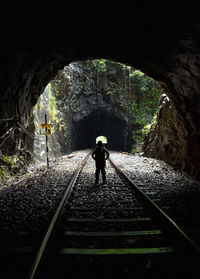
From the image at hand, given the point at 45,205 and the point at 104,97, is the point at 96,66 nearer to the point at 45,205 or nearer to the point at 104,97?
the point at 104,97

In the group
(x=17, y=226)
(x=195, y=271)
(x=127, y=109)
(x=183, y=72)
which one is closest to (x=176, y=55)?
(x=183, y=72)

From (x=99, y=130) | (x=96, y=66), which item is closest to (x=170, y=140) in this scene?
(x=96, y=66)

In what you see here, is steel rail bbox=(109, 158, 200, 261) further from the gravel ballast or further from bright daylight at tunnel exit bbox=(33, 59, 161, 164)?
bright daylight at tunnel exit bbox=(33, 59, 161, 164)

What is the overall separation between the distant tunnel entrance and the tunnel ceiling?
18.8m

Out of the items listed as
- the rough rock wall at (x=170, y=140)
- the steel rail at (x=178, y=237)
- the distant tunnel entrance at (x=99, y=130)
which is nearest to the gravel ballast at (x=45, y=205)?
the steel rail at (x=178, y=237)

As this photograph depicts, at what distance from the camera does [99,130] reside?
32.0m

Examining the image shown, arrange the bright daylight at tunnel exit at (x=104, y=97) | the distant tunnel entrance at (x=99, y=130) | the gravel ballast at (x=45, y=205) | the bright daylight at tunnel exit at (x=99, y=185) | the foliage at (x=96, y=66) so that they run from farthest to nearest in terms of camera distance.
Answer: the distant tunnel entrance at (x=99, y=130) → the foliage at (x=96, y=66) → the bright daylight at tunnel exit at (x=104, y=97) → the gravel ballast at (x=45, y=205) → the bright daylight at tunnel exit at (x=99, y=185)

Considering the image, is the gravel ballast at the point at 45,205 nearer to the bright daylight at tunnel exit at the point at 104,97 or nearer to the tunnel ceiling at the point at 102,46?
the tunnel ceiling at the point at 102,46

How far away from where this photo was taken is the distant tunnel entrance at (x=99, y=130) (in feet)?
85.9

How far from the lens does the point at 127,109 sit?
20.9 metres

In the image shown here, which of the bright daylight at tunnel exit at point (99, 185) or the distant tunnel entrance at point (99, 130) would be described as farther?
the distant tunnel entrance at point (99, 130)

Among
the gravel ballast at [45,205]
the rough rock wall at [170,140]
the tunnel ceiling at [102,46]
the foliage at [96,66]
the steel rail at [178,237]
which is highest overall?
the foliage at [96,66]

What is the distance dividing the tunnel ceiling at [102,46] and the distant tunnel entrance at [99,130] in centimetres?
1877

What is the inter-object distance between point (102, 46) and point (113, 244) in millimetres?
4779
